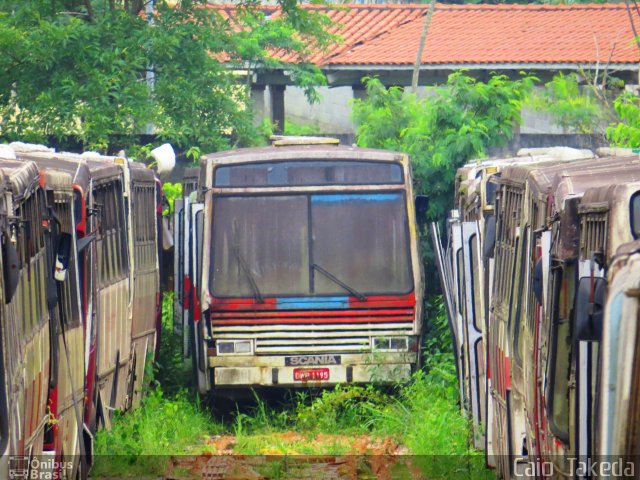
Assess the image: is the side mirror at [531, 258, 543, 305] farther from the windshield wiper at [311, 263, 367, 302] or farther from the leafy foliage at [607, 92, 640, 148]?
the leafy foliage at [607, 92, 640, 148]

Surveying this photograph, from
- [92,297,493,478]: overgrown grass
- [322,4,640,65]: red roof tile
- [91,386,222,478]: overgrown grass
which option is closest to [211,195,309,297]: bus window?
[92,297,493,478]: overgrown grass

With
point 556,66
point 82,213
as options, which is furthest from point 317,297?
point 556,66

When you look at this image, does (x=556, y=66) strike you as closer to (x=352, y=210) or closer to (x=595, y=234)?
(x=352, y=210)

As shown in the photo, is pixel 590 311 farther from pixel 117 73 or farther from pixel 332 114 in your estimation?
pixel 332 114

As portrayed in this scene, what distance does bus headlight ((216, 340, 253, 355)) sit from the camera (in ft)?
44.2

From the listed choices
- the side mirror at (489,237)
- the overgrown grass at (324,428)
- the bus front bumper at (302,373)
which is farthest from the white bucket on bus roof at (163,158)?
the side mirror at (489,237)

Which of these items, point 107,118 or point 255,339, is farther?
point 107,118

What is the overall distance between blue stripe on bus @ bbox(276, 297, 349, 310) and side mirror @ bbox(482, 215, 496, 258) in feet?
9.87

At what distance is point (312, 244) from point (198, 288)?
123cm

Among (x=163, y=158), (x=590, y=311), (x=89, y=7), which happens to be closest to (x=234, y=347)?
(x=163, y=158)

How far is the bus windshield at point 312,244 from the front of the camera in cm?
1361

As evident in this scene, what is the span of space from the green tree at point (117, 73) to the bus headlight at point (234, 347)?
24.4 ft

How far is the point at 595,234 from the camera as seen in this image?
→ 18.5ft

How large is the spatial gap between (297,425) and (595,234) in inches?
322
